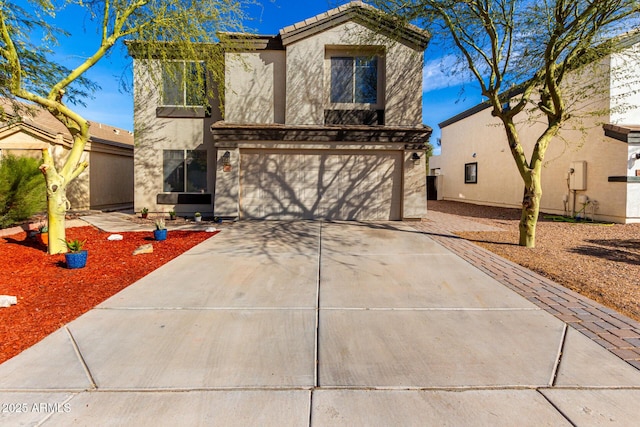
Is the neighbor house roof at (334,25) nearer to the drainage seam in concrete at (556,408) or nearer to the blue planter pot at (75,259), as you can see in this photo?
the blue planter pot at (75,259)

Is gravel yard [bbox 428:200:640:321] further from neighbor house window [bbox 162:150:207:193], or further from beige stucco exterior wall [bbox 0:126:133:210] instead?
beige stucco exterior wall [bbox 0:126:133:210]

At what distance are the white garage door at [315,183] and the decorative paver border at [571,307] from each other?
5.56 metres

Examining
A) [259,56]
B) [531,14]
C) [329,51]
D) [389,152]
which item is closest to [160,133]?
[259,56]

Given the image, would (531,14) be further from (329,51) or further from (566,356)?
(566,356)

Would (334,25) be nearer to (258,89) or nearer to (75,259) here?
(258,89)

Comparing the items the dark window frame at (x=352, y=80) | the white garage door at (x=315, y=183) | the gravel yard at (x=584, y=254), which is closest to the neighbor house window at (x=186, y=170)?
the white garage door at (x=315, y=183)

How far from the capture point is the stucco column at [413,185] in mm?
12000

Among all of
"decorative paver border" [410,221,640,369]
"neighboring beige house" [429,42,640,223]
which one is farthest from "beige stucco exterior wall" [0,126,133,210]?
"neighboring beige house" [429,42,640,223]

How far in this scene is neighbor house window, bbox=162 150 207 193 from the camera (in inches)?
518

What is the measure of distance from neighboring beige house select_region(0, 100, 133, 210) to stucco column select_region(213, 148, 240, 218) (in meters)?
6.39

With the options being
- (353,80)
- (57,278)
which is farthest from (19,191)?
(353,80)

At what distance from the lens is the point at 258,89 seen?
12344 mm

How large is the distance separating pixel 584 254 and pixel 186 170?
12.8 meters

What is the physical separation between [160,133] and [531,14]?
493 inches
